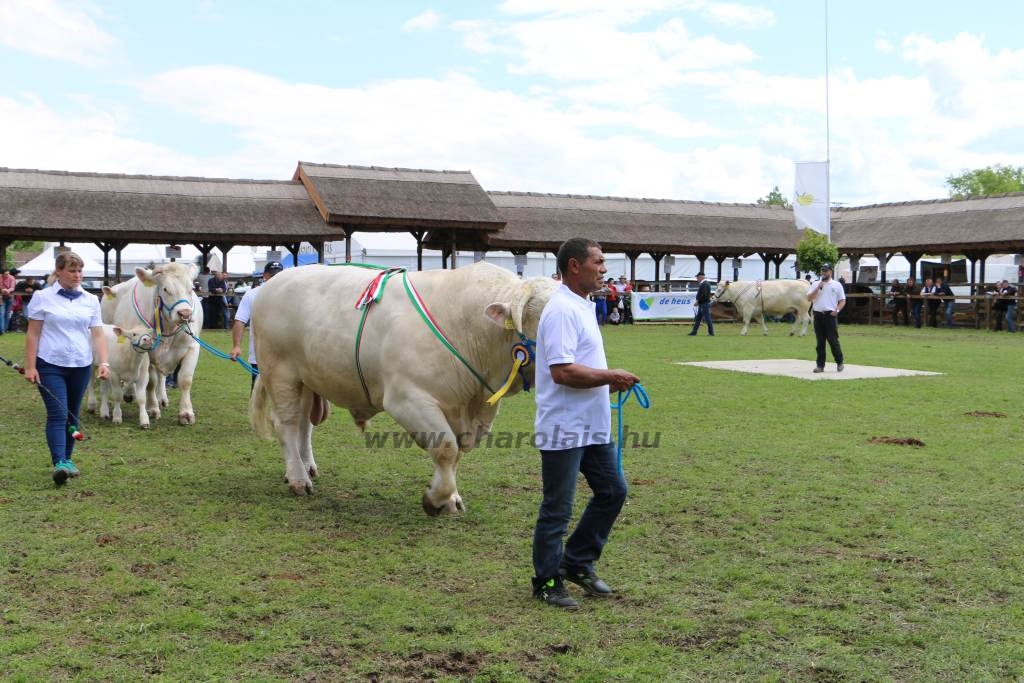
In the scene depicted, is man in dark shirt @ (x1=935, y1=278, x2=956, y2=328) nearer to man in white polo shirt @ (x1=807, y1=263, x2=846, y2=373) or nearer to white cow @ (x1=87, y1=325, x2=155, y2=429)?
man in white polo shirt @ (x1=807, y1=263, x2=846, y2=373)

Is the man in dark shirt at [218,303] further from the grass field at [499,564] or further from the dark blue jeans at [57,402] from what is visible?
the dark blue jeans at [57,402]

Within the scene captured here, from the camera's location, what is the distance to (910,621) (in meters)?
4.25

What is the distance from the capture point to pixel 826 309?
1450 centimetres

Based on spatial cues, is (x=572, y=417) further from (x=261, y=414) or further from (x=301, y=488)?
(x=261, y=414)

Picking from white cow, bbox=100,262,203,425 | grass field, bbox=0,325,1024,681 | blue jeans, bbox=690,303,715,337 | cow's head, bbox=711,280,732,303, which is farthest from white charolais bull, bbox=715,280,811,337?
white cow, bbox=100,262,203,425

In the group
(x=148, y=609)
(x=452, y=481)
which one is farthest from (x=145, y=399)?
(x=148, y=609)

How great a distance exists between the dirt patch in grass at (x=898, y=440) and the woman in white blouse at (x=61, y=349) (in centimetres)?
684

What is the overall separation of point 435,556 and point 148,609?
5.17ft

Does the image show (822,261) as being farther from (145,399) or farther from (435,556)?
(435,556)

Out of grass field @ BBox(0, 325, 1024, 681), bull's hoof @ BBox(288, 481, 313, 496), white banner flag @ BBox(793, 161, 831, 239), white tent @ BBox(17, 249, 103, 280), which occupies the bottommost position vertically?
grass field @ BBox(0, 325, 1024, 681)

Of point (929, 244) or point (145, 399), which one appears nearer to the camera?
point (145, 399)

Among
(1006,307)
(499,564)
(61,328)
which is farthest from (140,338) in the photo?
(1006,307)

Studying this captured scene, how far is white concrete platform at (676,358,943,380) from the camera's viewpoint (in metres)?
14.5

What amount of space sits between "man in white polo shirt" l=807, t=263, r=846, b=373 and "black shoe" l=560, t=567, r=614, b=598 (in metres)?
10.8
